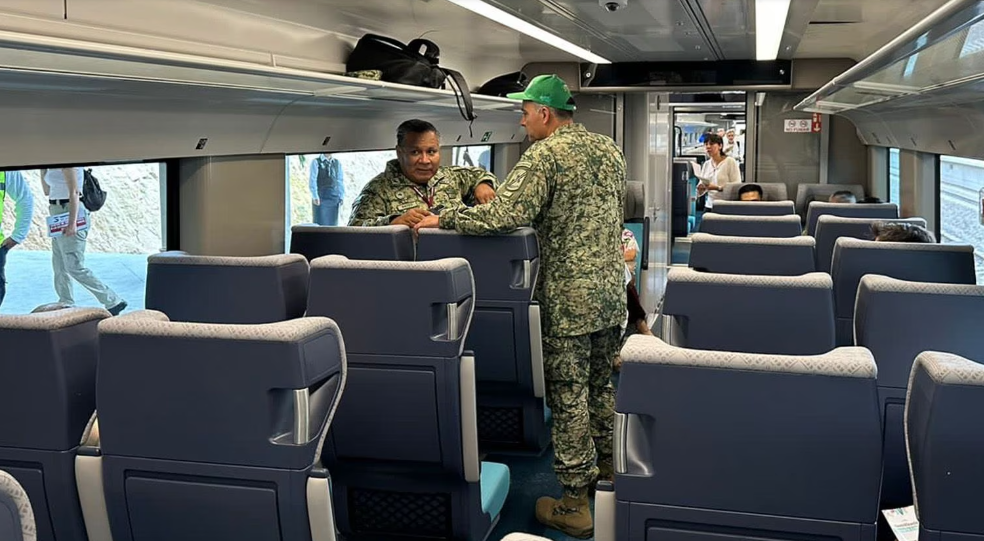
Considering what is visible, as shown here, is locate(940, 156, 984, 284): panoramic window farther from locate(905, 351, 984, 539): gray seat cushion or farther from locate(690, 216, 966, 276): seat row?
locate(905, 351, 984, 539): gray seat cushion

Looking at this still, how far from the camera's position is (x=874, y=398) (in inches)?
75.2

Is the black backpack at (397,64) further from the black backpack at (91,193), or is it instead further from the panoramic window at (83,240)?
the black backpack at (91,193)

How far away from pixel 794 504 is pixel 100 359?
157cm

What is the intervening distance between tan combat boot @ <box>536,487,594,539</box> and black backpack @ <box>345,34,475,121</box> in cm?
253

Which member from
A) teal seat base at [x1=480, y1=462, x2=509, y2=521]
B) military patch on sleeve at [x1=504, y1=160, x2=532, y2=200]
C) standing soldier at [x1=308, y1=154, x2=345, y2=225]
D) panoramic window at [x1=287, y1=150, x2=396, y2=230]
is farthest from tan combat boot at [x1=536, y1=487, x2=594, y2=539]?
standing soldier at [x1=308, y1=154, x2=345, y2=225]

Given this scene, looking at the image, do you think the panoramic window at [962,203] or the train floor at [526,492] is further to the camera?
the panoramic window at [962,203]

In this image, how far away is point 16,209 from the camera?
3816 millimetres

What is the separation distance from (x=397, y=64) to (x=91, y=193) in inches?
76.0

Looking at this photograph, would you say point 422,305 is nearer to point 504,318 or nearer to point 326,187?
point 504,318

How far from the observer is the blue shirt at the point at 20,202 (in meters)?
3.77

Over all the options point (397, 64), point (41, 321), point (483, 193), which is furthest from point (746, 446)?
point (397, 64)

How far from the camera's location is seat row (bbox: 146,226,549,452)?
3498 millimetres

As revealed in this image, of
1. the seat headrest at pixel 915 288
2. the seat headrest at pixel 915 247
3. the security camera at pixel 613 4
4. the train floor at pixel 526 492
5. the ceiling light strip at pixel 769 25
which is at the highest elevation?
the ceiling light strip at pixel 769 25

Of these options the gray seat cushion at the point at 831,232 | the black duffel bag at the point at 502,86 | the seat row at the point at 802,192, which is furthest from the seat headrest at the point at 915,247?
the seat row at the point at 802,192
